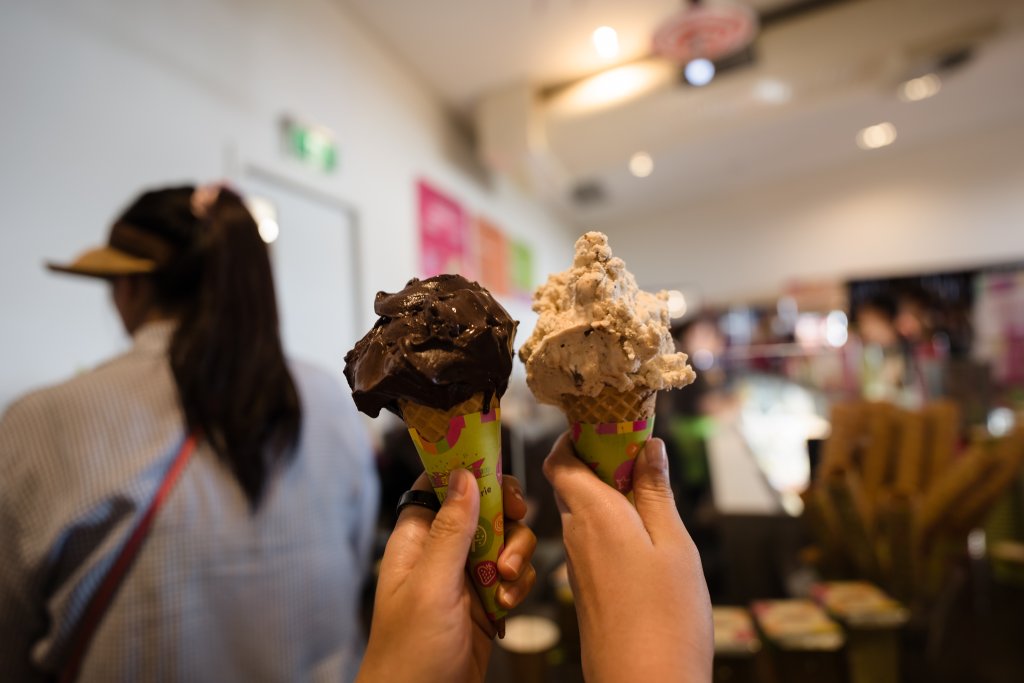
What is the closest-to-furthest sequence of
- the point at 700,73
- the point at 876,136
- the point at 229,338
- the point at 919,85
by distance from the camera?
1. the point at 229,338
2. the point at 700,73
3. the point at 919,85
4. the point at 876,136

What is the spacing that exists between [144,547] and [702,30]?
2.90 meters

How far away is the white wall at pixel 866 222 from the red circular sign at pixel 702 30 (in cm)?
317

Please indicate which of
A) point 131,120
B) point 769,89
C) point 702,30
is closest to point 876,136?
point 769,89

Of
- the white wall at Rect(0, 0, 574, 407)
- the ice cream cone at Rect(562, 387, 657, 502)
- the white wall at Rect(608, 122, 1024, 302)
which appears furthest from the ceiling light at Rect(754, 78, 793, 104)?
the ice cream cone at Rect(562, 387, 657, 502)

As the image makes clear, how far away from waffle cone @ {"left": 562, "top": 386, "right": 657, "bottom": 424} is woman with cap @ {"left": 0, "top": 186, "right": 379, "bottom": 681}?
0.75 meters

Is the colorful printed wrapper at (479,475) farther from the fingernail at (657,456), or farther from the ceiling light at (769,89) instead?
the ceiling light at (769,89)

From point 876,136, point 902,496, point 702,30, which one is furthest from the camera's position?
point 876,136

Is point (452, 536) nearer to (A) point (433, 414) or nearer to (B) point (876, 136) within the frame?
(A) point (433, 414)

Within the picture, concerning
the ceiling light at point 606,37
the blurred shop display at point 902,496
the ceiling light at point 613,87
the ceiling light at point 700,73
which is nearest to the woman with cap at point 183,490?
the ceiling light at point 606,37

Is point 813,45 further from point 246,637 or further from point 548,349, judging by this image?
point 246,637

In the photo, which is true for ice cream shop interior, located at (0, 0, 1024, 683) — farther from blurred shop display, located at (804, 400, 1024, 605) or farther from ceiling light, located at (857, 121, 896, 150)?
ceiling light, located at (857, 121, 896, 150)

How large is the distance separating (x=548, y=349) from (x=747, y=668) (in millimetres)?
956

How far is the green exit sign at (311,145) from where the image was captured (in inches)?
99.7

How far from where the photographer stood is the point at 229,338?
1.15 metres
